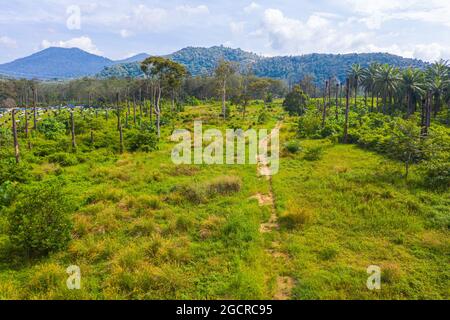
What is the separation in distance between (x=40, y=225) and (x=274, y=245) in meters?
6.74

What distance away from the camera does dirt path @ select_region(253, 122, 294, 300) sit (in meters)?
6.90

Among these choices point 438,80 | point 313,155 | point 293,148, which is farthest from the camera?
point 438,80

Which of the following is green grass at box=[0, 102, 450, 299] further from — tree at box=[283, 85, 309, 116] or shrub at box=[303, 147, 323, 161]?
tree at box=[283, 85, 309, 116]

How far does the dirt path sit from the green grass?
133 mm

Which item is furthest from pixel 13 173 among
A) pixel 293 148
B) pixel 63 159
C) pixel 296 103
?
pixel 296 103

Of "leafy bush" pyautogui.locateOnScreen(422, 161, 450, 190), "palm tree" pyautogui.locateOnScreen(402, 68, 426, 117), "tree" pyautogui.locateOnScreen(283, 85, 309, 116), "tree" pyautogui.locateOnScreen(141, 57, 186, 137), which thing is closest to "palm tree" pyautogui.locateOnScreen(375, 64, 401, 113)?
"palm tree" pyautogui.locateOnScreen(402, 68, 426, 117)

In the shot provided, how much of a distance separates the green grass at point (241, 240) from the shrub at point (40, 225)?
0.39 meters

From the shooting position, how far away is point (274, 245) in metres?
9.07

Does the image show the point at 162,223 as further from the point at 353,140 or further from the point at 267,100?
the point at 267,100

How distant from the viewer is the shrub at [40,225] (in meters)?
8.22

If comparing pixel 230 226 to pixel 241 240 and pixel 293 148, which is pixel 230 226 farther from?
pixel 293 148

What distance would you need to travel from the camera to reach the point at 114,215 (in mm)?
10977

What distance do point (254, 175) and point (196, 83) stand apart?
7163 centimetres

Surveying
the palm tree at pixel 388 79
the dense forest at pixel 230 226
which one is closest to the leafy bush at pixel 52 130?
the dense forest at pixel 230 226
